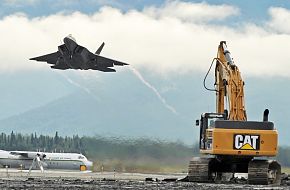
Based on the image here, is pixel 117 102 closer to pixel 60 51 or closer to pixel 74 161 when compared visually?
pixel 74 161

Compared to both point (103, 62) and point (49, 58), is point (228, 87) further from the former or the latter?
point (49, 58)

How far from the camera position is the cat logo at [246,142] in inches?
1329

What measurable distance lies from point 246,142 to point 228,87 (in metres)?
4.67

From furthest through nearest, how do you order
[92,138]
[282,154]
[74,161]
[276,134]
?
[74,161], [92,138], [282,154], [276,134]

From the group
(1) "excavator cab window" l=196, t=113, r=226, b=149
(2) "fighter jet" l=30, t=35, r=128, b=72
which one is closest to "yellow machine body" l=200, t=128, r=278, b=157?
(1) "excavator cab window" l=196, t=113, r=226, b=149

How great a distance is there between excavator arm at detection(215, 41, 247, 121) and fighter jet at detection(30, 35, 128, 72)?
26426mm

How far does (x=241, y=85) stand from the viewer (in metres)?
37.4

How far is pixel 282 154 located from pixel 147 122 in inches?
1588

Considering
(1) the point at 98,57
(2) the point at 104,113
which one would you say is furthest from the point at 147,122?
(1) the point at 98,57

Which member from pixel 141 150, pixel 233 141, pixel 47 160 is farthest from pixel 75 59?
pixel 47 160

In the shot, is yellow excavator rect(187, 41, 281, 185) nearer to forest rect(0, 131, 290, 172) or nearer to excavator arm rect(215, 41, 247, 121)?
excavator arm rect(215, 41, 247, 121)

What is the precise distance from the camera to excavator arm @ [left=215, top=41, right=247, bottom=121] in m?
37.0

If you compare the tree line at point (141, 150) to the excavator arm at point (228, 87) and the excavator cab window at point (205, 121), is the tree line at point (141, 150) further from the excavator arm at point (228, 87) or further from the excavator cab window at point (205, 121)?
the excavator cab window at point (205, 121)

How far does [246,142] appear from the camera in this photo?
33844mm
